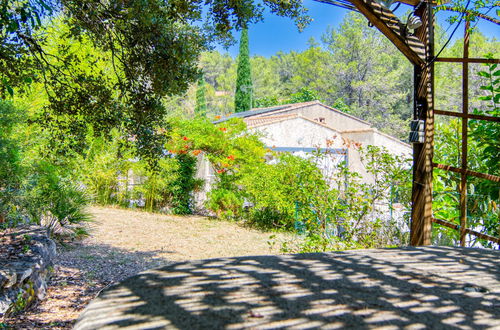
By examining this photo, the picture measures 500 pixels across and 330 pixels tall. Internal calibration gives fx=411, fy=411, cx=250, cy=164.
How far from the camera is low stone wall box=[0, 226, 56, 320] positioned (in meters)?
3.33

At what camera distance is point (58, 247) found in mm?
6012

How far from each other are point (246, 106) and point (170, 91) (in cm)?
2361

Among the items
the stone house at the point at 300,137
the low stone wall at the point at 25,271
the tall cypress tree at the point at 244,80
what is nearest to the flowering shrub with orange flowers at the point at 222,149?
the stone house at the point at 300,137

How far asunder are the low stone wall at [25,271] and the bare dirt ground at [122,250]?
116mm

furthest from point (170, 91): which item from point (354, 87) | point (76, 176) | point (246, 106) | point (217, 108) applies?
point (217, 108)

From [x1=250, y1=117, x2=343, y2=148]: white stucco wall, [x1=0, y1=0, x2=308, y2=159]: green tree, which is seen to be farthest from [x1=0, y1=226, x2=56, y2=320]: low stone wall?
[x1=250, y1=117, x2=343, y2=148]: white stucco wall

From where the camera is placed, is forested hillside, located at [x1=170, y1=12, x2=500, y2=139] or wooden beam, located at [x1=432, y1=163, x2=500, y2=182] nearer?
wooden beam, located at [x1=432, y1=163, x2=500, y2=182]

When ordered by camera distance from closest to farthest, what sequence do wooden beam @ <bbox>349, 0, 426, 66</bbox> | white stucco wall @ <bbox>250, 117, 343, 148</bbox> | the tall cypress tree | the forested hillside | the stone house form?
1. wooden beam @ <bbox>349, 0, 426, 66</bbox>
2. the stone house
3. white stucco wall @ <bbox>250, 117, 343, 148</bbox>
4. the tall cypress tree
5. the forested hillside

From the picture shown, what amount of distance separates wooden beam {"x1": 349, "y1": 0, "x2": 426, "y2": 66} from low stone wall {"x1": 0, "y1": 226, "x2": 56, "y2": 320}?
3.75 meters

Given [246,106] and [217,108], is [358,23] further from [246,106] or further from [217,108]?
[217,108]

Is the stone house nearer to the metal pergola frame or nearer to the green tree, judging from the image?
the metal pergola frame

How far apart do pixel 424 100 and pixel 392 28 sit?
2.67 feet

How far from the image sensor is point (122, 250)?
638cm

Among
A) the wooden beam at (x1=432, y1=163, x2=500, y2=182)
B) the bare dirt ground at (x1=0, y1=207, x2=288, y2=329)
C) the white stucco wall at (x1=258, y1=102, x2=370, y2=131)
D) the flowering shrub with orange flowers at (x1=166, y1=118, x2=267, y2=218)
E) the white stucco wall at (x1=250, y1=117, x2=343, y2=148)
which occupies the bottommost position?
the bare dirt ground at (x1=0, y1=207, x2=288, y2=329)
